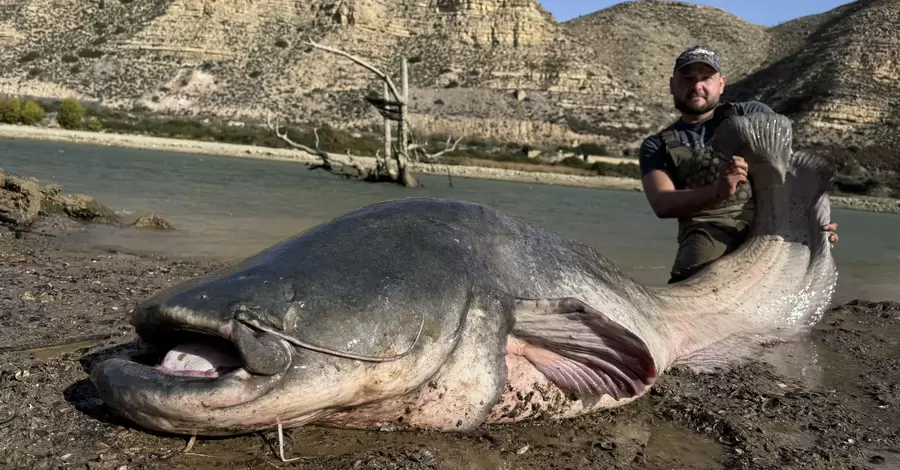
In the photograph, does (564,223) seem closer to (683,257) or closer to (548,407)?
(683,257)

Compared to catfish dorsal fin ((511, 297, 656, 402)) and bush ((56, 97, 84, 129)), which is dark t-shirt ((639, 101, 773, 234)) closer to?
catfish dorsal fin ((511, 297, 656, 402))

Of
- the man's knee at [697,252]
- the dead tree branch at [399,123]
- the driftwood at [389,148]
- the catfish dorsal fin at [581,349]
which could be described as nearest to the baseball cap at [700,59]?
the man's knee at [697,252]

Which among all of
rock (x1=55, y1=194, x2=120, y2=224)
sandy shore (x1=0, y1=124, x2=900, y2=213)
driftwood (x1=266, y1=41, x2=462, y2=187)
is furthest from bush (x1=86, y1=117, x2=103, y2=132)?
rock (x1=55, y1=194, x2=120, y2=224)

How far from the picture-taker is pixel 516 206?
14555mm

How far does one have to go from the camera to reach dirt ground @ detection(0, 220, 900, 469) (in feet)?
6.18

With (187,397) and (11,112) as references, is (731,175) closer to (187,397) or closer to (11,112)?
(187,397)

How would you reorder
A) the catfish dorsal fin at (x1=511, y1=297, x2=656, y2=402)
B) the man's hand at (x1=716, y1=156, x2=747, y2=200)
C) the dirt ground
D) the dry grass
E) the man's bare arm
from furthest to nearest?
the dry grass
the man's bare arm
the man's hand at (x1=716, y1=156, x2=747, y2=200)
the catfish dorsal fin at (x1=511, y1=297, x2=656, y2=402)
the dirt ground

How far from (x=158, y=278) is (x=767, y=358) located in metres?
3.70

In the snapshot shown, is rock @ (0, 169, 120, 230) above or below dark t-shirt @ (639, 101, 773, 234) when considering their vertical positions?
below

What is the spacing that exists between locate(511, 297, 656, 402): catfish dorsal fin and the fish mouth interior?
86 cm

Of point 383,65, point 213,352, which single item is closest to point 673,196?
point 213,352

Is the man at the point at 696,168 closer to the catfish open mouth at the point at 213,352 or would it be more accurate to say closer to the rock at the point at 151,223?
the catfish open mouth at the point at 213,352

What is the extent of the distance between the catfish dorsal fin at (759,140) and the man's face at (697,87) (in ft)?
1.15

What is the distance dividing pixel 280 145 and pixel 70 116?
11.8 meters
